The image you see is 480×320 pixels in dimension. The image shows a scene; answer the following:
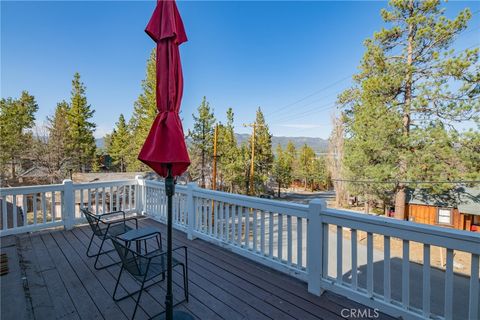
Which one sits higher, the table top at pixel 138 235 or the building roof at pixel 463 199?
the table top at pixel 138 235

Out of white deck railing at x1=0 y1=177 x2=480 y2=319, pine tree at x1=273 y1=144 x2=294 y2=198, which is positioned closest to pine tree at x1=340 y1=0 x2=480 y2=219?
white deck railing at x1=0 y1=177 x2=480 y2=319

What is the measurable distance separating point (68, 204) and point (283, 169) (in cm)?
2683

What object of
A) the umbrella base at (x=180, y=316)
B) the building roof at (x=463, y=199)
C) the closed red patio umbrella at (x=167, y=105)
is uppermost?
the closed red patio umbrella at (x=167, y=105)

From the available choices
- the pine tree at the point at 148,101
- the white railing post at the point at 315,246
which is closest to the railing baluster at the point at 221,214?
the white railing post at the point at 315,246

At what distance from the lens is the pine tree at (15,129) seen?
18047 millimetres

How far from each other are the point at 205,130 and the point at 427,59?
14.5m

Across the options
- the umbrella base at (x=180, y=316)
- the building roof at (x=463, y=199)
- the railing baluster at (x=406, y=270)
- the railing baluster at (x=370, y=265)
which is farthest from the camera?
the building roof at (x=463, y=199)

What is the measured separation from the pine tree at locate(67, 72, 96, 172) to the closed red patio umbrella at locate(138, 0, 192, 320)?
22.4m

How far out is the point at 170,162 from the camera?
168 centimetres

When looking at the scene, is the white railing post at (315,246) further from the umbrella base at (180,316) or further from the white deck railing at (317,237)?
the umbrella base at (180,316)

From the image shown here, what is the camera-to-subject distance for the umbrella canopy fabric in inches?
67.5

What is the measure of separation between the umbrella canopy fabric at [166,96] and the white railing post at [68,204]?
362 cm

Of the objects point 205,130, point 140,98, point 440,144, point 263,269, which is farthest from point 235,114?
point 263,269

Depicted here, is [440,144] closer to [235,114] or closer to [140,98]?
[235,114]
